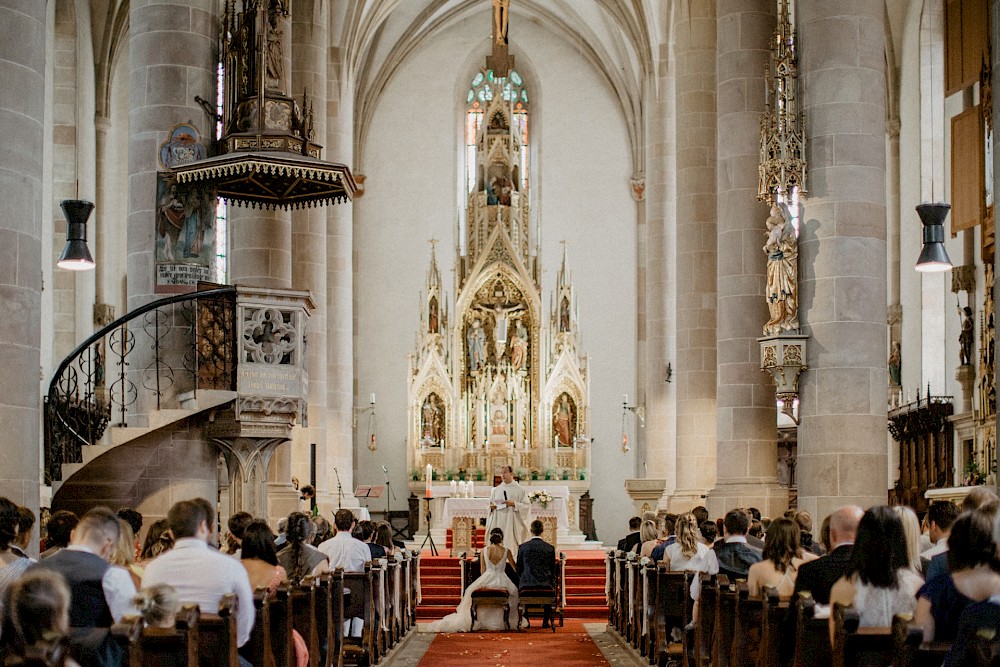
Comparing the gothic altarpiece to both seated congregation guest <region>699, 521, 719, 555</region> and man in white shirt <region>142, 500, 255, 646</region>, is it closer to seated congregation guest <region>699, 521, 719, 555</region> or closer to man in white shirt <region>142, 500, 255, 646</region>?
seated congregation guest <region>699, 521, 719, 555</region>

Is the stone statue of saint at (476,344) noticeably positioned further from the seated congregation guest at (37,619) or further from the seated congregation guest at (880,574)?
the seated congregation guest at (37,619)

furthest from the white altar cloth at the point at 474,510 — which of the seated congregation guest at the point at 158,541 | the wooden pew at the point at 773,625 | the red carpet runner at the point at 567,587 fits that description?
the wooden pew at the point at 773,625

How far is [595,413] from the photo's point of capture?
33.6m

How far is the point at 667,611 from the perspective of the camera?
11781mm

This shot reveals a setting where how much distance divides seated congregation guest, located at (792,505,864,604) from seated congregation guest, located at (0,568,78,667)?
4230 millimetres

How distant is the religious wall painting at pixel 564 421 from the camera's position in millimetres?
30547

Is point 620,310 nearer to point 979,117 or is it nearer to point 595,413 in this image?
point 595,413

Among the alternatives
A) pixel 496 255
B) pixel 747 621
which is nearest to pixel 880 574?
pixel 747 621

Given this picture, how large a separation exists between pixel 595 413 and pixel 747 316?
16960mm

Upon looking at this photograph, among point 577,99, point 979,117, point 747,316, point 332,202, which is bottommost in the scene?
point 747,316

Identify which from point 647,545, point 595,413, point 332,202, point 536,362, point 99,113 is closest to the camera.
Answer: point 647,545

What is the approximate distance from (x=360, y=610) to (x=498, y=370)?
62.0 feet

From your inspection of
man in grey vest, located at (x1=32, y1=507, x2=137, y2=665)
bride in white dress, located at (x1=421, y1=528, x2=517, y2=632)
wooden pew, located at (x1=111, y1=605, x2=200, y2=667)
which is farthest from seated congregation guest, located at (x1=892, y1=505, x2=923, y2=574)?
bride in white dress, located at (x1=421, y1=528, x2=517, y2=632)

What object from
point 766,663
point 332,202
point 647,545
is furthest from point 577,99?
point 766,663
